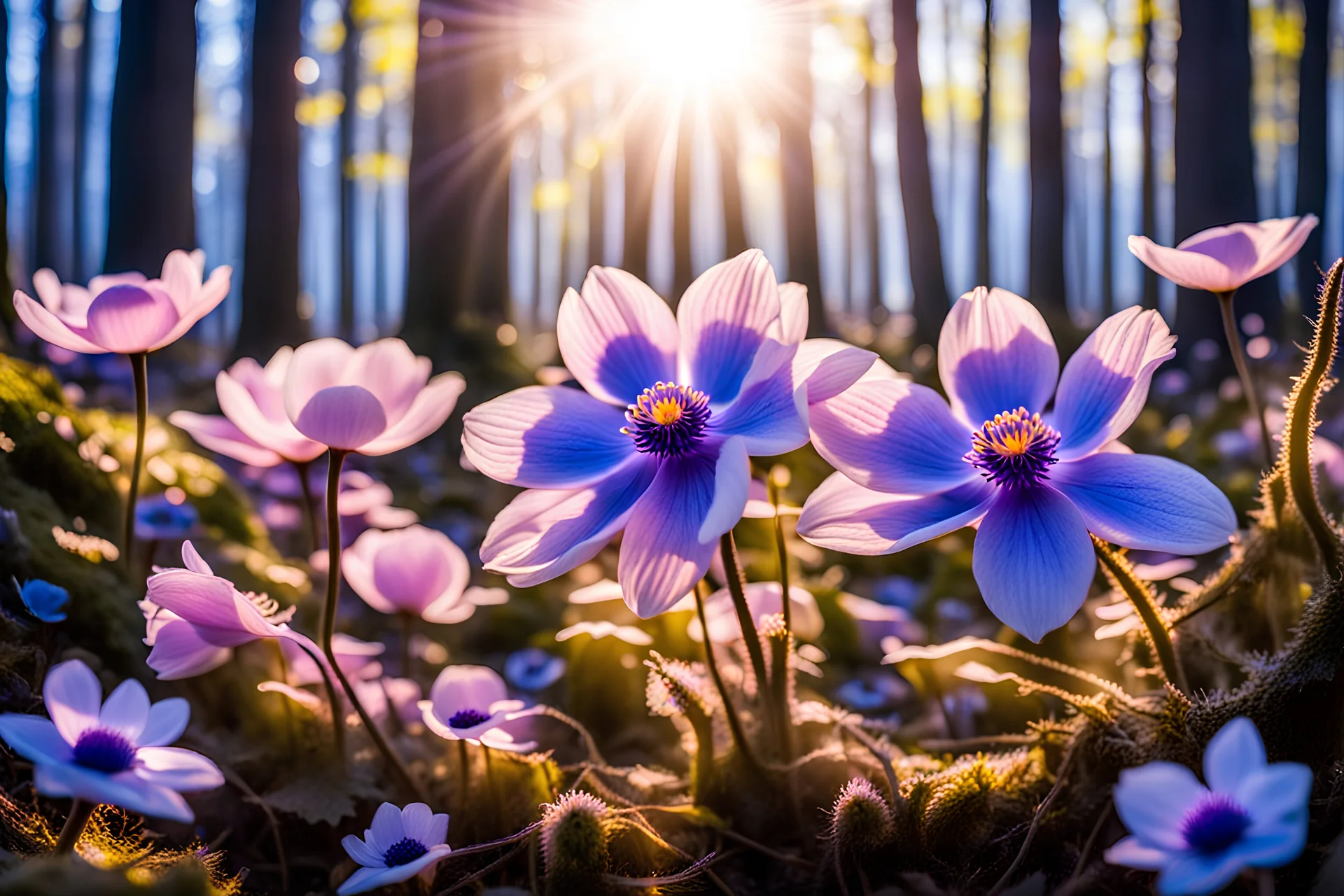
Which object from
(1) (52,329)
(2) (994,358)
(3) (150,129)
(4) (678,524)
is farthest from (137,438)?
(3) (150,129)

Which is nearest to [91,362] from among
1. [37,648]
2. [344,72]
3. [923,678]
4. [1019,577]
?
[37,648]

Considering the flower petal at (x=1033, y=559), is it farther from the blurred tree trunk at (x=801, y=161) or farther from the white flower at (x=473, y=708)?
the blurred tree trunk at (x=801, y=161)

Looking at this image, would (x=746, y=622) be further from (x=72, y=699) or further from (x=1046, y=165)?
(x=1046, y=165)

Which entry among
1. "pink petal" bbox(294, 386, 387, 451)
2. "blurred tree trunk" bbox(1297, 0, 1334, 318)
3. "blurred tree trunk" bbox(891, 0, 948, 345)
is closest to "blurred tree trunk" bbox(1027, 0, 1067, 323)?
"blurred tree trunk" bbox(891, 0, 948, 345)

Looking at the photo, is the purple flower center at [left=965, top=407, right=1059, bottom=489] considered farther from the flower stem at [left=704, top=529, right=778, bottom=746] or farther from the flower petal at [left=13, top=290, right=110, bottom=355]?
the flower petal at [left=13, top=290, right=110, bottom=355]

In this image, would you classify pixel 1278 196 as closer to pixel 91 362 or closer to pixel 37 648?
pixel 91 362
